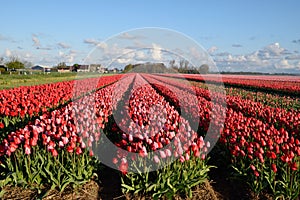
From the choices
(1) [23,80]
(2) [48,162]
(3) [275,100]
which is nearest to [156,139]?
(2) [48,162]

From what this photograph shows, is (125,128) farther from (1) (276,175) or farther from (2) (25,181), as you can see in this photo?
(1) (276,175)

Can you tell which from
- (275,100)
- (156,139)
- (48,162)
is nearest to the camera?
(48,162)

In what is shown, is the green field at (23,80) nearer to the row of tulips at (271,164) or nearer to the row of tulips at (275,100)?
the row of tulips at (275,100)

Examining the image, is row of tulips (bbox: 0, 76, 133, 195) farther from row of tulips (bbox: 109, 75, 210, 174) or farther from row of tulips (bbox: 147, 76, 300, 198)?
row of tulips (bbox: 147, 76, 300, 198)

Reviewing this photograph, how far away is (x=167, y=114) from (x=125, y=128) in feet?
3.60

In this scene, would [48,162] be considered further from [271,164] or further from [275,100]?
[275,100]

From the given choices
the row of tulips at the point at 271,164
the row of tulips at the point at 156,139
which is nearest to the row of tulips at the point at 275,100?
the row of tulips at the point at 271,164

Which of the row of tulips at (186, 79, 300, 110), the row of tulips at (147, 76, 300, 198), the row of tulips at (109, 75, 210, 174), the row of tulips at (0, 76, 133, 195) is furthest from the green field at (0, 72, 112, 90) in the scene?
the row of tulips at (147, 76, 300, 198)

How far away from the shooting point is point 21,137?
425cm

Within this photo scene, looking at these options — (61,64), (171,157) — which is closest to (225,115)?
(171,157)

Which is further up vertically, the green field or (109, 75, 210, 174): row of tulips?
(109, 75, 210, 174): row of tulips

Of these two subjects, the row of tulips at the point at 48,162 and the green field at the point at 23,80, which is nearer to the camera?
the row of tulips at the point at 48,162

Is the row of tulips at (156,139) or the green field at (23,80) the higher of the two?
the row of tulips at (156,139)

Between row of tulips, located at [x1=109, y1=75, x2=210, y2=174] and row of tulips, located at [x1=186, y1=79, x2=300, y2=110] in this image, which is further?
row of tulips, located at [x1=186, y1=79, x2=300, y2=110]
